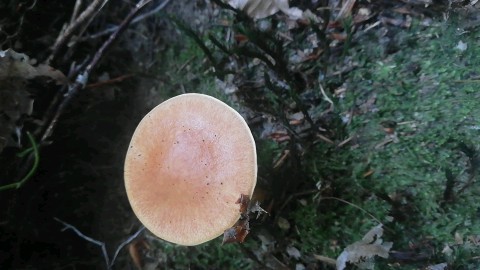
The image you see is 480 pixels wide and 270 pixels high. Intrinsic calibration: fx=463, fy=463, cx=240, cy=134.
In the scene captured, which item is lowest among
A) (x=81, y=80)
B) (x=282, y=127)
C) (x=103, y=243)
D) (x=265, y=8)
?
(x=103, y=243)

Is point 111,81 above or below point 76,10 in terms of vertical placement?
below

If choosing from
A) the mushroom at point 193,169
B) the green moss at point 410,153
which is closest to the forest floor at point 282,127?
the green moss at point 410,153

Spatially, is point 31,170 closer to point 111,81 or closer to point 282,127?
point 111,81

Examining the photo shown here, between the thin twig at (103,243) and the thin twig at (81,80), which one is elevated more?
the thin twig at (81,80)

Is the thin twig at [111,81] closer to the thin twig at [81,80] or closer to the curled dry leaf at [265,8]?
the thin twig at [81,80]

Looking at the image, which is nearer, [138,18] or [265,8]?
[265,8]

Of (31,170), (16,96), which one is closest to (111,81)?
(16,96)
